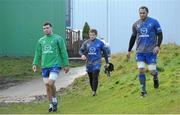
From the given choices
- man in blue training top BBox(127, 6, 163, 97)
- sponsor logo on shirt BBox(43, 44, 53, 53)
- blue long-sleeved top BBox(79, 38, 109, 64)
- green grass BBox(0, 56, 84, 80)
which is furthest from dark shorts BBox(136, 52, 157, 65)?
green grass BBox(0, 56, 84, 80)

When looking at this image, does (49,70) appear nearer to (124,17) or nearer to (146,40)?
(146,40)

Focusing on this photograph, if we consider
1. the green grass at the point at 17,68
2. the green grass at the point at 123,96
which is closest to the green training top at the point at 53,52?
the green grass at the point at 123,96

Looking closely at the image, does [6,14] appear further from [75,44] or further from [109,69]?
[109,69]

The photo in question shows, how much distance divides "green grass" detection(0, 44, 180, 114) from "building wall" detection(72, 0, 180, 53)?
13.6m

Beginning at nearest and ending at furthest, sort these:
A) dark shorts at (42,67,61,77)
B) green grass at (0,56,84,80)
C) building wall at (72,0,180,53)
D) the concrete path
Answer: dark shorts at (42,67,61,77) → the concrete path → green grass at (0,56,84,80) → building wall at (72,0,180,53)

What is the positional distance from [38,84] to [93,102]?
5387mm

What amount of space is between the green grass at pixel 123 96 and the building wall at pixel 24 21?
12131 millimetres

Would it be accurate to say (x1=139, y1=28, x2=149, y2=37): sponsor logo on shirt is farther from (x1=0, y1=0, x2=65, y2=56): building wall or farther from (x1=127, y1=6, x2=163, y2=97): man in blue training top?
(x1=0, y1=0, x2=65, y2=56): building wall

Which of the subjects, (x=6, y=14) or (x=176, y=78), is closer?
(x=176, y=78)

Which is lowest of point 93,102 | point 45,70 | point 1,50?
point 1,50

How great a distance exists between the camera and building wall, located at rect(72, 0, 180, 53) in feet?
103

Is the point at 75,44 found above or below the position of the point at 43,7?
below

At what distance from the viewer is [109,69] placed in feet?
51.3

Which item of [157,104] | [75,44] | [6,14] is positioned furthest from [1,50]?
[157,104]
